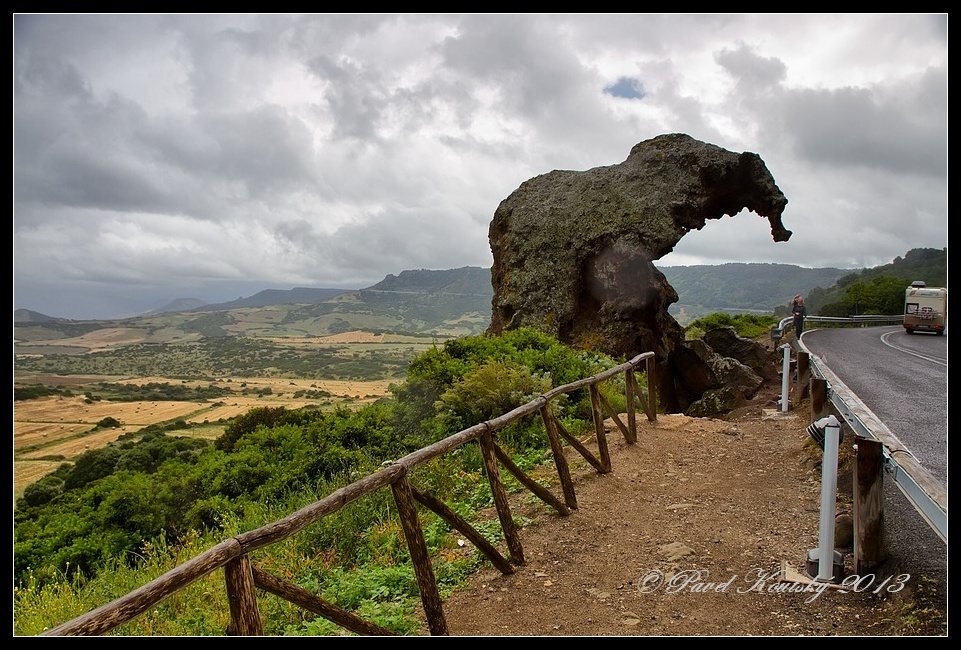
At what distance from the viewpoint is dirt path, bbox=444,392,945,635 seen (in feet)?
16.3

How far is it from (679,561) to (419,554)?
2838 millimetres

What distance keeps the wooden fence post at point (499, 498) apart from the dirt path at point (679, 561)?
0.20 m

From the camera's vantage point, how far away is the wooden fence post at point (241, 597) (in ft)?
11.3

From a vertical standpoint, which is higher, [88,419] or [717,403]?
[717,403]

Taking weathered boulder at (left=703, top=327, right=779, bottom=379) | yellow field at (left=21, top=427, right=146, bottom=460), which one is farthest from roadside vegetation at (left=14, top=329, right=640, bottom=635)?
yellow field at (left=21, top=427, right=146, bottom=460)

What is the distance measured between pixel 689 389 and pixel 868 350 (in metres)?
7.04

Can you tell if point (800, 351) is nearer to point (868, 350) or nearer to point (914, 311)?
point (868, 350)

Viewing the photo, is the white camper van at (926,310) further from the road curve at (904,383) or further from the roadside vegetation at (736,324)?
the roadside vegetation at (736,324)

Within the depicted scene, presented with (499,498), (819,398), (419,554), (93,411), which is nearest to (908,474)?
(499,498)

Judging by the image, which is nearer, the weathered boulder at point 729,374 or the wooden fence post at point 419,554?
the wooden fence post at point 419,554

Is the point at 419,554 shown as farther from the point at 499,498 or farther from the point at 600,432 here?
the point at 600,432

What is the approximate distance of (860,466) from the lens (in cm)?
A: 505

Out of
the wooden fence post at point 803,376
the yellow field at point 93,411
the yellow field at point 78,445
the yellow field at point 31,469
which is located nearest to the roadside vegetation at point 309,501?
the wooden fence post at point 803,376

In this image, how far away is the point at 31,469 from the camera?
28516mm
